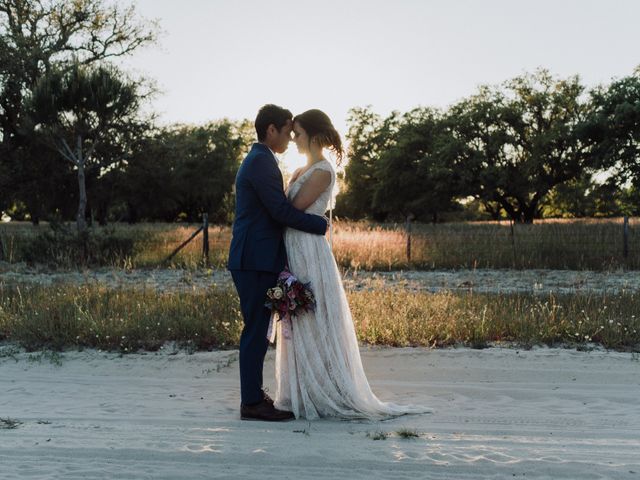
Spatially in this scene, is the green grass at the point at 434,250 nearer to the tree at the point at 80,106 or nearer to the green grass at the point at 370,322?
the tree at the point at 80,106

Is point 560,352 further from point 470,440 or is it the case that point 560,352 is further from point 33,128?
point 33,128

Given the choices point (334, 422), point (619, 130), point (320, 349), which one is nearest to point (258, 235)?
point (320, 349)

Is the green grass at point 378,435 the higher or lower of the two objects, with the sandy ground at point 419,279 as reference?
lower

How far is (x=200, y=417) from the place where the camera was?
5523 mm

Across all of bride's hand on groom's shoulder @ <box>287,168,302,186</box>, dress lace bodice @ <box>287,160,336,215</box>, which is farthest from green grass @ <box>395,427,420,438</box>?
bride's hand on groom's shoulder @ <box>287,168,302,186</box>

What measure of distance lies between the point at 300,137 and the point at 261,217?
0.66 m

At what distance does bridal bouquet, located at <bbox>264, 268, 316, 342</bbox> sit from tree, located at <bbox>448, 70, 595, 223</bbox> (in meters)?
43.1

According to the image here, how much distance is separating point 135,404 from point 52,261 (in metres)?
13.8

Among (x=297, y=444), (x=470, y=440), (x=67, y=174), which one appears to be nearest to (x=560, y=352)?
(x=470, y=440)

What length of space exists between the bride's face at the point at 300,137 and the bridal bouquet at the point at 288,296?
94cm

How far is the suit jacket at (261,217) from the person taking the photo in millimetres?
4996

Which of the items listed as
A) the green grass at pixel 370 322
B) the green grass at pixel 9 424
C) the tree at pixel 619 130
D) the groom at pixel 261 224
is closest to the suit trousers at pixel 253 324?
the groom at pixel 261 224

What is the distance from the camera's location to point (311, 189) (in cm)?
516

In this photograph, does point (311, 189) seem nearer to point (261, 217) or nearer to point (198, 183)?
point (261, 217)
